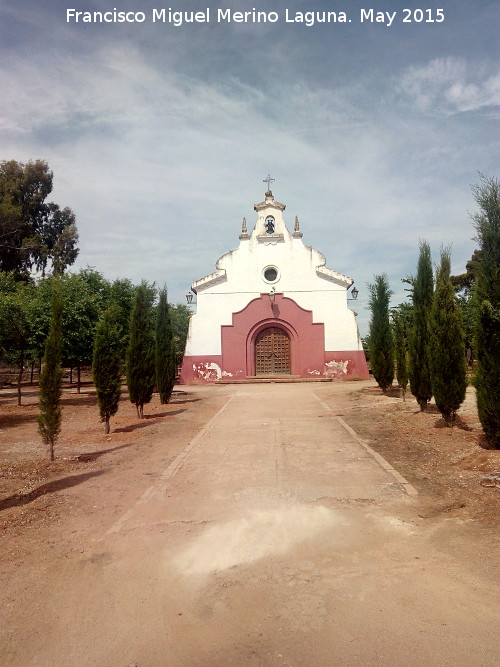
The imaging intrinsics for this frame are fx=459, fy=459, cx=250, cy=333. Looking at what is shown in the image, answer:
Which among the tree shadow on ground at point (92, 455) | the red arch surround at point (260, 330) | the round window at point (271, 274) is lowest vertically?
the tree shadow on ground at point (92, 455)

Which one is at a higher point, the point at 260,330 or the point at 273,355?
the point at 260,330

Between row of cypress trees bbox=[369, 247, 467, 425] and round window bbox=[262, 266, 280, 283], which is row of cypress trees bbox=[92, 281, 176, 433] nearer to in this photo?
row of cypress trees bbox=[369, 247, 467, 425]

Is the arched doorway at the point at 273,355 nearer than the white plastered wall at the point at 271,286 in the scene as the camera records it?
No

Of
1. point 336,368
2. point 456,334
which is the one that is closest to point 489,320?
point 456,334

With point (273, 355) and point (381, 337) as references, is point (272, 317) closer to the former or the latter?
point (273, 355)

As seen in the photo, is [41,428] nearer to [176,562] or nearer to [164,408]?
[176,562]

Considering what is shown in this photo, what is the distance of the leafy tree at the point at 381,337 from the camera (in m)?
20.6

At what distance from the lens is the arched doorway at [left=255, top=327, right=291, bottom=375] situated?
95.1 feet

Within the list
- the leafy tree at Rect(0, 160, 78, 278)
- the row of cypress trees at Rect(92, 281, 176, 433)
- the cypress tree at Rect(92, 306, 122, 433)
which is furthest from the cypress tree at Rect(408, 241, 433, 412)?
the leafy tree at Rect(0, 160, 78, 278)

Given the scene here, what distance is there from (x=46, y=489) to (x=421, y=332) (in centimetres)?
1052

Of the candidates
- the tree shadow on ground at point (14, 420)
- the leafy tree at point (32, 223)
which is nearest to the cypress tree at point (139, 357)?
the tree shadow on ground at point (14, 420)

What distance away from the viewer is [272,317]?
28812 millimetres

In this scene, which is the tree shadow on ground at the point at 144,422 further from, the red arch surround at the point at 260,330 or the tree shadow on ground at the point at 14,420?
the red arch surround at the point at 260,330

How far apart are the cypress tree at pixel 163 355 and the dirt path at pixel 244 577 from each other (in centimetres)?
1037
